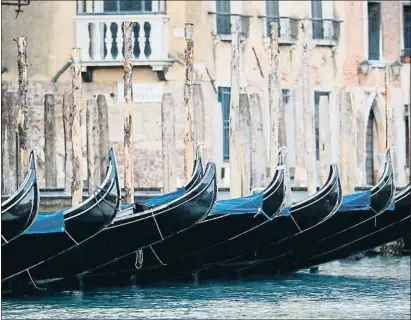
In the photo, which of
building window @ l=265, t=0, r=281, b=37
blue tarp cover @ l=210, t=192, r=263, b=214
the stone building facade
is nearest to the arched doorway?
the stone building facade

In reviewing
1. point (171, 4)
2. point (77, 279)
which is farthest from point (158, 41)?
point (77, 279)

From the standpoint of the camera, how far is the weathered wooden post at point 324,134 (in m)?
19.5

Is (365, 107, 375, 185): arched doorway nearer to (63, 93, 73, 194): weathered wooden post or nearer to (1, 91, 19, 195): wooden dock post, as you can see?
(63, 93, 73, 194): weathered wooden post

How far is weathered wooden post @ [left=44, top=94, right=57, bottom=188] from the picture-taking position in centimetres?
1911

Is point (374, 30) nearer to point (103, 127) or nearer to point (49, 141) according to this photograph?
point (103, 127)

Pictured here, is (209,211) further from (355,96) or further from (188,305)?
(355,96)

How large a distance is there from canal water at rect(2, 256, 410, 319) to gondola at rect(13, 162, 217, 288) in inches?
14.8

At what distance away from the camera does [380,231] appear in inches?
746

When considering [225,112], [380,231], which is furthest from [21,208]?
[225,112]

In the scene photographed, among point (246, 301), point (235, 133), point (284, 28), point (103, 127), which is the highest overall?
point (284, 28)

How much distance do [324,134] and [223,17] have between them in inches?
115

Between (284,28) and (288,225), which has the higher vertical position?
(284,28)

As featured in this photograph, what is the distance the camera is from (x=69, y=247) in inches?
590

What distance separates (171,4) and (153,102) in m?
1.29
